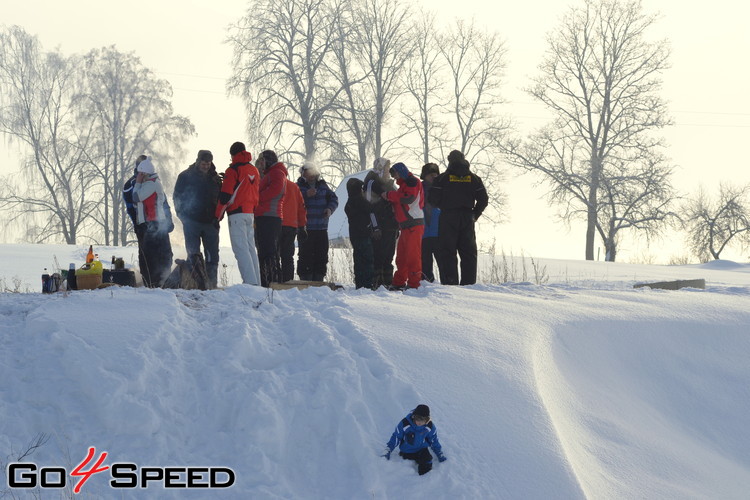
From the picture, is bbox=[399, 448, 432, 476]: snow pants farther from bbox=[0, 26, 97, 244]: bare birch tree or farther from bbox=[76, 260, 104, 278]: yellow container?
bbox=[0, 26, 97, 244]: bare birch tree

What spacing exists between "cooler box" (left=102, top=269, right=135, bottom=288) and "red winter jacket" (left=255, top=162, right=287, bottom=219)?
1494 mm

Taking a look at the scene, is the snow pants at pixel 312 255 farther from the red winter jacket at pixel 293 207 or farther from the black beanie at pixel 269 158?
the black beanie at pixel 269 158

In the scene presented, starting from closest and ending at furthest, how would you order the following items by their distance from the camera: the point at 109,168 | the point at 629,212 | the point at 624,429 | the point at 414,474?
the point at 414,474 < the point at 624,429 < the point at 629,212 < the point at 109,168

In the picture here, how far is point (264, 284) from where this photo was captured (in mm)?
9062

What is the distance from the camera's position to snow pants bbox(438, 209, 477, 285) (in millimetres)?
9117

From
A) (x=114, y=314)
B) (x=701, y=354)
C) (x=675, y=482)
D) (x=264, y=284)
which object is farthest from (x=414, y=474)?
(x=264, y=284)

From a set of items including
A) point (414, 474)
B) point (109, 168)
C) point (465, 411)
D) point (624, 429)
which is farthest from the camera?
point (109, 168)

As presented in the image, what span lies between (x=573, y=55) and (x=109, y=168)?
17.0 metres

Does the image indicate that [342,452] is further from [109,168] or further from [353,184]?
[109,168]

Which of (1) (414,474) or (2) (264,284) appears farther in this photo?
(2) (264,284)

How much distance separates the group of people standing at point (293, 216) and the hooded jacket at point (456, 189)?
11 millimetres

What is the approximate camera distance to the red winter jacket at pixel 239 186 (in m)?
8.38

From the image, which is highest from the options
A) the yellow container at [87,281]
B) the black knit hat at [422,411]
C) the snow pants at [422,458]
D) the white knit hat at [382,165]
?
the white knit hat at [382,165]

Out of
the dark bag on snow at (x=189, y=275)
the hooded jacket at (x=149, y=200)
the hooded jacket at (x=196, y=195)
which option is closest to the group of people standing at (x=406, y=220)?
the hooded jacket at (x=196, y=195)
